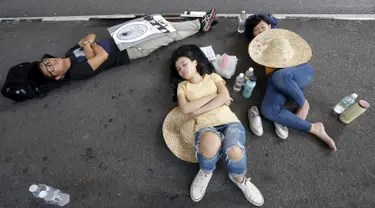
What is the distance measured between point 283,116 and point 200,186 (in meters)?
0.71

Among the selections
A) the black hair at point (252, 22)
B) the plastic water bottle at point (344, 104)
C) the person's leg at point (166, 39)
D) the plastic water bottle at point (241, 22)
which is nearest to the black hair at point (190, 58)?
the person's leg at point (166, 39)

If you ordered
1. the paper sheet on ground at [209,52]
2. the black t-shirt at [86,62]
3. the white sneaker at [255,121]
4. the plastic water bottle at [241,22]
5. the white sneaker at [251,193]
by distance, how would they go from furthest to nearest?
the plastic water bottle at [241,22], the paper sheet on ground at [209,52], the black t-shirt at [86,62], the white sneaker at [255,121], the white sneaker at [251,193]

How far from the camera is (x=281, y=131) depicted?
149 cm

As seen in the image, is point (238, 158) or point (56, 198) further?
point (56, 198)

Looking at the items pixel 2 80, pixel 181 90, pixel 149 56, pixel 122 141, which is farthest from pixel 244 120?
pixel 2 80

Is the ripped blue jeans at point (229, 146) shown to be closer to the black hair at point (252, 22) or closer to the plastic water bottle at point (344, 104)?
the plastic water bottle at point (344, 104)

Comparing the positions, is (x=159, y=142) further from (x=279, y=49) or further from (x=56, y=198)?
(x=279, y=49)

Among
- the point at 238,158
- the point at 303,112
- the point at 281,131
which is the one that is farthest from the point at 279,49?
the point at 238,158

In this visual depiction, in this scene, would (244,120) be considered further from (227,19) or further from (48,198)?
(48,198)

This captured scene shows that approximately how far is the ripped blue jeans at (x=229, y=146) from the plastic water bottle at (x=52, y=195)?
86 centimetres

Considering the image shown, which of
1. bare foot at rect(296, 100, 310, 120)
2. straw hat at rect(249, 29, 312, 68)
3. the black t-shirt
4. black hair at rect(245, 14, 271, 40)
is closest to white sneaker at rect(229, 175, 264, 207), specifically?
bare foot at rect(296, 100, 310, 120)

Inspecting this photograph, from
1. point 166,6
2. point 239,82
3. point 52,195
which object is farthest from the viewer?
point 166,6

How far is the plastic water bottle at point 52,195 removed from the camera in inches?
46.3

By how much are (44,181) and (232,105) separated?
55.5 inches
